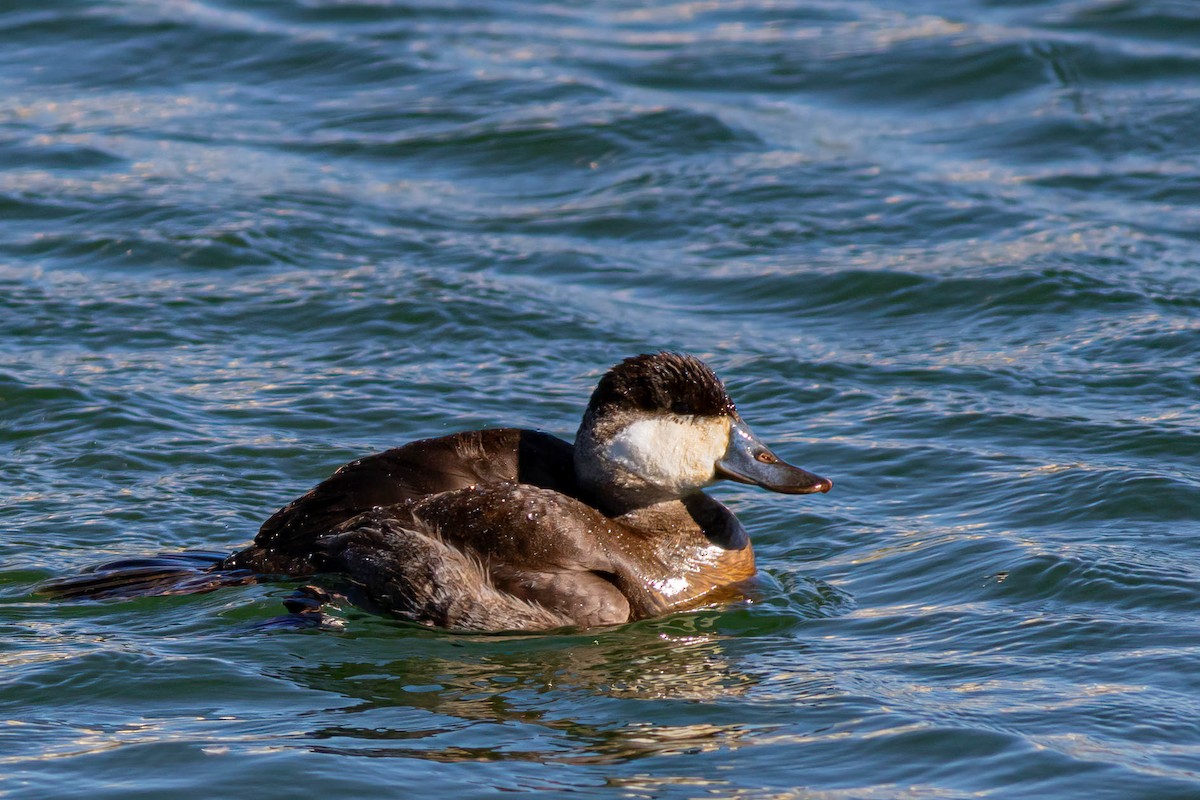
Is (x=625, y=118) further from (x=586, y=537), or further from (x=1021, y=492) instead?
(x=586, y=537)

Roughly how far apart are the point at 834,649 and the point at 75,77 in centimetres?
1080

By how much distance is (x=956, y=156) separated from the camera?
43.8 feet

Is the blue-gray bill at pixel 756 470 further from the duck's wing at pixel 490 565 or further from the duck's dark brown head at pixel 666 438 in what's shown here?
the duck's wing at pixel 490 565

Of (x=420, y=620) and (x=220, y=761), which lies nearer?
(x=220, y=761)

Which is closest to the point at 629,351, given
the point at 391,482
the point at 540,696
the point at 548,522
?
the point at 391,482

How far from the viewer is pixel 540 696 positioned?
19.9 ft

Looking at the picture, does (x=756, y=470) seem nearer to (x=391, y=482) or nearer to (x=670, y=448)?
(x=670, y=448)

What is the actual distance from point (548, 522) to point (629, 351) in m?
3.61

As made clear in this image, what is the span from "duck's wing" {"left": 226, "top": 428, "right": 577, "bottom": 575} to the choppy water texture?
Answer: 0.26m

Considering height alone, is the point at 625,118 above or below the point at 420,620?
above

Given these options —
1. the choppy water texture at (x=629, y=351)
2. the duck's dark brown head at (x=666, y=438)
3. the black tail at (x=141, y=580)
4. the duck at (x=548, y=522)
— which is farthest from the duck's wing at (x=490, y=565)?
the black tail at (x=141, y=580)

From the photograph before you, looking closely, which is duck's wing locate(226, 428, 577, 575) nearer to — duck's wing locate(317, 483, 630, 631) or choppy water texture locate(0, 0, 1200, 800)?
duck's wing locate(317, 483, 630, 631)

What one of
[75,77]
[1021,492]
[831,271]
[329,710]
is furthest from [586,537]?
[75,77]

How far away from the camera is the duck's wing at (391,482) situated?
682 centimetres
